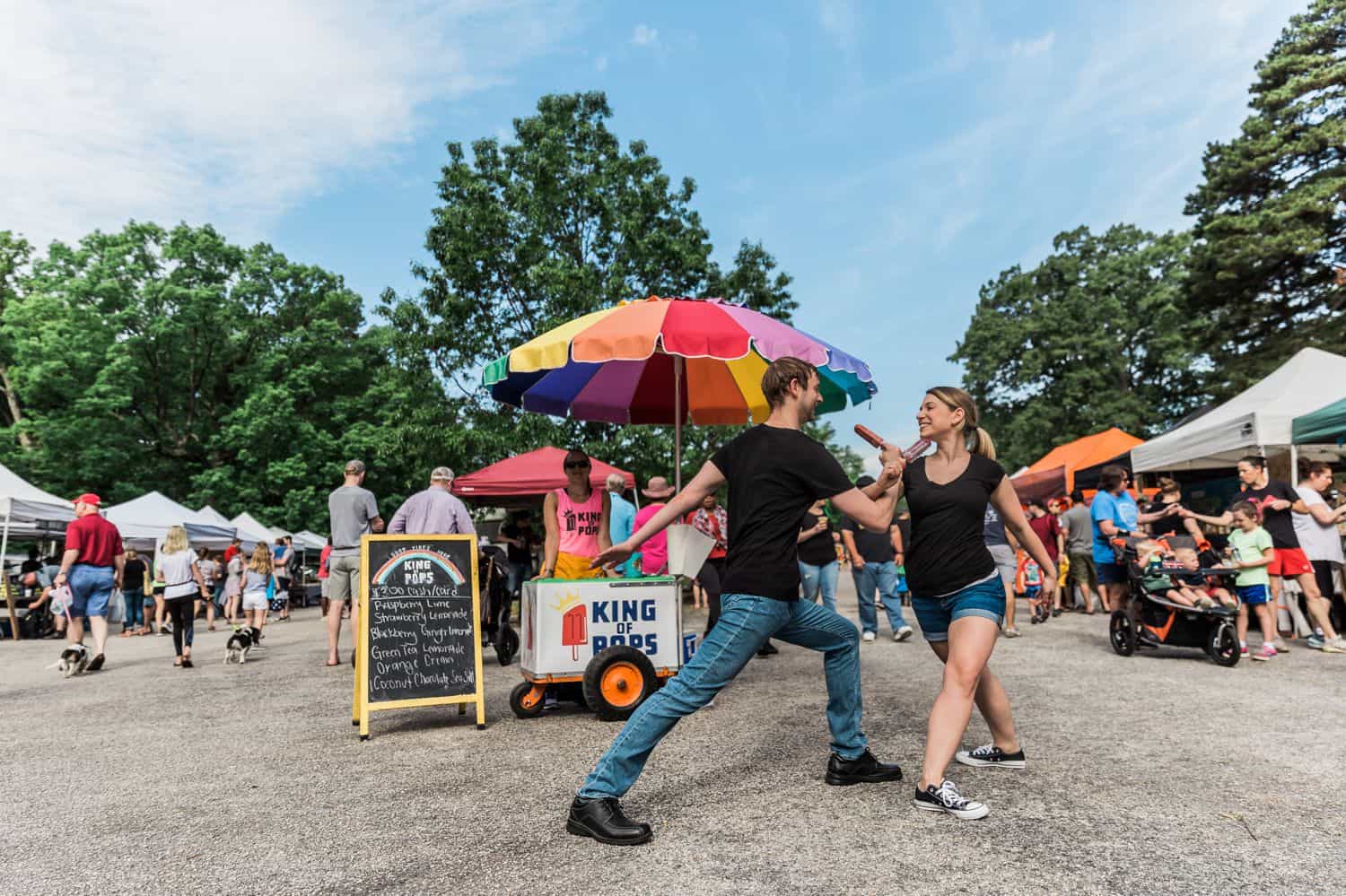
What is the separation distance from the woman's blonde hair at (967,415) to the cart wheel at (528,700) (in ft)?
11.4

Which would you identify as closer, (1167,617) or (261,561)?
(1167,617)

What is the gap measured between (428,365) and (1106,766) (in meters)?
18.3

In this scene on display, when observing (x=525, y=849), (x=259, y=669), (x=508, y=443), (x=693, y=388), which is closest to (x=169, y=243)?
(x=508, y=443)

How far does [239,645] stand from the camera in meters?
10.1

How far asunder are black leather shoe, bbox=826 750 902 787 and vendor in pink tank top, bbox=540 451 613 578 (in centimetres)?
283

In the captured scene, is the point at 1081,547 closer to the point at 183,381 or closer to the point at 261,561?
the point at 261,561

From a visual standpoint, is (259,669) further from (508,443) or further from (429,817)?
(508,443)

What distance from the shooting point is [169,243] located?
31.8m

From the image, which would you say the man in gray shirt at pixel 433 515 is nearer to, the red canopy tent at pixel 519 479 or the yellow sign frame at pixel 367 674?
the yellow sign frame at pixel 367 674

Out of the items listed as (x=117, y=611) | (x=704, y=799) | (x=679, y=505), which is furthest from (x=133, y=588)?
(x=679, y=505)

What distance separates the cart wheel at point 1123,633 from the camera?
27.2 ft

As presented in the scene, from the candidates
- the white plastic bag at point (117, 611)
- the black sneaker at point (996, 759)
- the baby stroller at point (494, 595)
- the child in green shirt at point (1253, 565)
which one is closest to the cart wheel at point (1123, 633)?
the child in green shirt at point (1253, 565)

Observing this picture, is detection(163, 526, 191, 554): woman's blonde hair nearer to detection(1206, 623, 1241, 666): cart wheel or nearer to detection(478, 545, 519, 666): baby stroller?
detection(478, 545, 519, 666): baby stroller

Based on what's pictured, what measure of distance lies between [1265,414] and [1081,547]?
3056 mm
